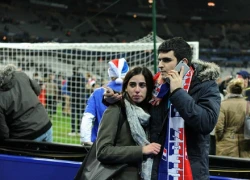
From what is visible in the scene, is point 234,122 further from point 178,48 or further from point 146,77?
point 178,48

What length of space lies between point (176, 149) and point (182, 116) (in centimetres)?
21

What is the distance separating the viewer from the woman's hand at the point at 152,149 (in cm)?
223

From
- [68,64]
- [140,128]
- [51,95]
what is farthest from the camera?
[68,64]

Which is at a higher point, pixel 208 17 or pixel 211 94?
pixel 208 17

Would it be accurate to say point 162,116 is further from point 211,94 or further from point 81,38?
point 81,38

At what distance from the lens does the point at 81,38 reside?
A: 3250cm

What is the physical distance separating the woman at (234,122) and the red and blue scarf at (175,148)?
2.37m

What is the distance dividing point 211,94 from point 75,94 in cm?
763

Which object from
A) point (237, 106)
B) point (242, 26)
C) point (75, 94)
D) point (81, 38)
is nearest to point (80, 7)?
point (81, 38)

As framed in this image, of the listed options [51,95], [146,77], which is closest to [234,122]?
[146,77]

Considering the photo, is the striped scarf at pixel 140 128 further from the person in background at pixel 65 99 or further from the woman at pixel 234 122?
the person in background at pixel 65 99

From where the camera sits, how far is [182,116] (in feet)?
6.81

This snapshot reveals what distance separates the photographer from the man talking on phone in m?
2.12

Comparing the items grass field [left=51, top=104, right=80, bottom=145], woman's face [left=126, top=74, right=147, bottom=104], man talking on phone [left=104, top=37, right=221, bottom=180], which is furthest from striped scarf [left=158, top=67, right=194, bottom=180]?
grass field [left=51, top=104, right=80, bottom=145]
